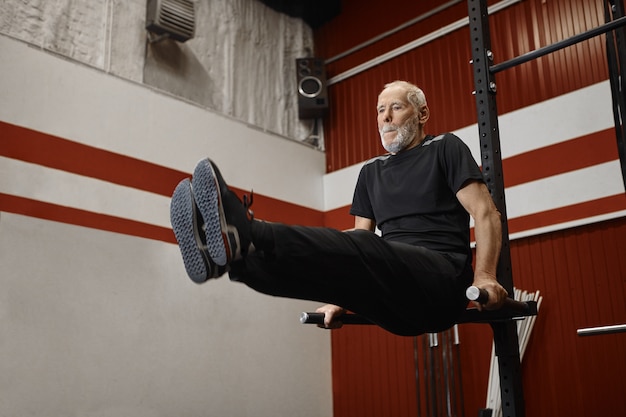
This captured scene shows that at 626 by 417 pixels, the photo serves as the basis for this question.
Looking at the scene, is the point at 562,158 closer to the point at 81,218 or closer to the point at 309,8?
the point at 309,8

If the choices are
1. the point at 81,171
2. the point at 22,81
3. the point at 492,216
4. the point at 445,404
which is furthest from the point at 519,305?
the point at 22,81

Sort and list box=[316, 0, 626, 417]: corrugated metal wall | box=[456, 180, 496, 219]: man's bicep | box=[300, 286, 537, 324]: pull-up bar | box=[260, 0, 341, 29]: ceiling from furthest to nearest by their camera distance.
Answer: box=[260, 0, 341, 29]: ceiling, box=[316, 0, 626, 417]: corrugated metal wall, box=[456, 180, 496, 219]: man's bicep, box=[300, 286, 537, 324]: pull-up bar

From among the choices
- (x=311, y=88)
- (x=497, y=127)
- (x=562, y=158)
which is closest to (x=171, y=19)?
(x=311, y=88)

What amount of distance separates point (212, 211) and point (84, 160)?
3.29 m

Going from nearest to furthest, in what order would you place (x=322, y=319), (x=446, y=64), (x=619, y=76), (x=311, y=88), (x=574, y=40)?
(x=322, y=319) < (x=574, y=40) < (x=619, y=76) < (x=446, y=64) < (x=311, y=88)

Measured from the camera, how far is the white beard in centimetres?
286

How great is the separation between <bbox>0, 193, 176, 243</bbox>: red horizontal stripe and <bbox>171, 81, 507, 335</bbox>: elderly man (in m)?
2.50

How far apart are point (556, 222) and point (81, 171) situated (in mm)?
3587

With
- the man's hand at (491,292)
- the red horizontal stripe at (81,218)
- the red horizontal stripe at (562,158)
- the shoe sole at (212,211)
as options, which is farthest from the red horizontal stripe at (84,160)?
the man's hand at (491,292)

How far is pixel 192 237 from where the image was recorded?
210 centimetres

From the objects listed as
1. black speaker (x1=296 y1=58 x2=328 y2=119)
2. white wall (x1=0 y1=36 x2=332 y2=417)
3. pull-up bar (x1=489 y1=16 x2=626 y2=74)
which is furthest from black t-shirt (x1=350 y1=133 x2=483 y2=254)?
black speaker (x1=296 y1=58 x2=328 y2=119)

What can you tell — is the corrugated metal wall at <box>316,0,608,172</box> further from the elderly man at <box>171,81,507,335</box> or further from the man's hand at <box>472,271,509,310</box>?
the man's hand at <box>472,271,509,310</box>

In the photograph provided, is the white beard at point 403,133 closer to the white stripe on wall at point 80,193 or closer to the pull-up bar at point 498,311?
the pull-up bar at point 498,311

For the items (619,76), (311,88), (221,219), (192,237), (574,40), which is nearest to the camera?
(221,219)
